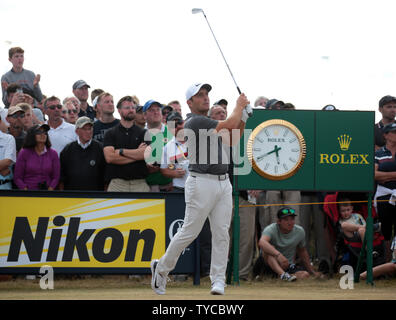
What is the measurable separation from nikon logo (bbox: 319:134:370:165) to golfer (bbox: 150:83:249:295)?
2.92 metres

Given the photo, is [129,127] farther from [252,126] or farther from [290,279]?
[290,279]

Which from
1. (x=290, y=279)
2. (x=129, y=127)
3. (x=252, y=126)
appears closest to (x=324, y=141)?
(x=252, y=126)

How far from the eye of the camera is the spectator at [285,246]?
1195cm

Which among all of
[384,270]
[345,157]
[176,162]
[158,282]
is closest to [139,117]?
[176,162]

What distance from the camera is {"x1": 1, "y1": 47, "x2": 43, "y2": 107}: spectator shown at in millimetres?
14391

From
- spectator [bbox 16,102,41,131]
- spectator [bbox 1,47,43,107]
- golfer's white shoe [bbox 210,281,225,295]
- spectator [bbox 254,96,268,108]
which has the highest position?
spectator [bbox 1,47,43,107]

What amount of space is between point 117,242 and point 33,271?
3.93 feet

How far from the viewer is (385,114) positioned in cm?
1329

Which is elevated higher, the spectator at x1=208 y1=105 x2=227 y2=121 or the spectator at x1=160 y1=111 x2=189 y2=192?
the spectator at x1=208 y1=105 x2=227 y2=121

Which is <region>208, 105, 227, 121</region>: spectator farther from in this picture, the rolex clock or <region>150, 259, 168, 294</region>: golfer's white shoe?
<region>150, 259, 168, 294</region>: golfer's white shoe

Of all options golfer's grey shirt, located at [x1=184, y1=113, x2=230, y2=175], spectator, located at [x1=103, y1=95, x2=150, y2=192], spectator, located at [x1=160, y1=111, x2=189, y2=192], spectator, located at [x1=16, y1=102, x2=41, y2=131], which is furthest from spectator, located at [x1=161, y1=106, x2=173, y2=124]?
golfer's grey shirt, located at [x1=184, y1=113, x2=230, y2=175]

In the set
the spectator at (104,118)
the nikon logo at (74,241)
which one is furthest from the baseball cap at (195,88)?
the spectator at (104,118)

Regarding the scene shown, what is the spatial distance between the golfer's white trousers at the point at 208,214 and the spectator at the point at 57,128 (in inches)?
160

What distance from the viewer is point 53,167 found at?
38.7 feet
